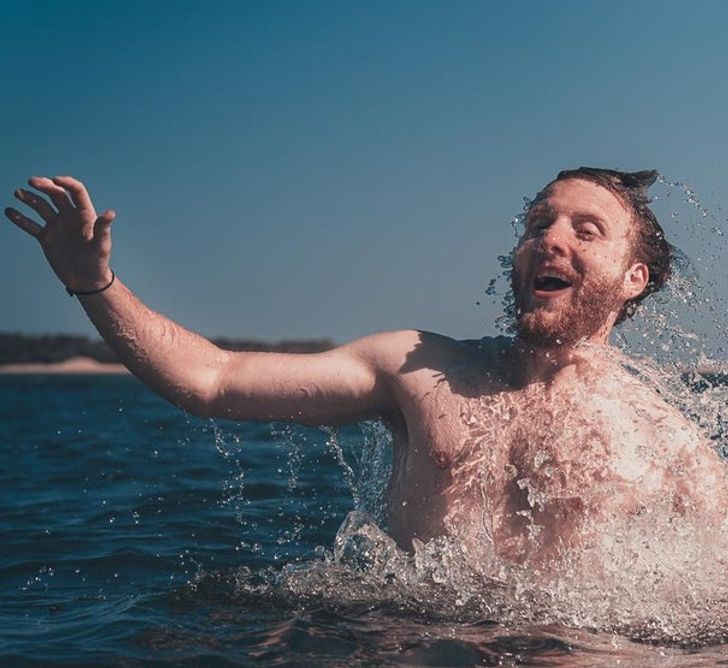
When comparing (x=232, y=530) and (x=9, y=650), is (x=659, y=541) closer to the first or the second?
(x=9, y=650)

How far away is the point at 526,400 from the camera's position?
4.23m

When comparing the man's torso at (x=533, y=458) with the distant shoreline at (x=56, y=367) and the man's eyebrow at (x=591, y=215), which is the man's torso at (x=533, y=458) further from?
the distant shoreline at (x=56, y=367)

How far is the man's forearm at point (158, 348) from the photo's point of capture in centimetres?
387

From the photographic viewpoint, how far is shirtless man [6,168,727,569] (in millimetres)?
4047

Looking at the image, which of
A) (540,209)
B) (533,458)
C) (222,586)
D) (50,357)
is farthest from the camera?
(50,357)

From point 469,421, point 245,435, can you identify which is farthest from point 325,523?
point 245,435

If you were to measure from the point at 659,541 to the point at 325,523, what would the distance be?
310 centimetres

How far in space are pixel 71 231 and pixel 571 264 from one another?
1798 mm

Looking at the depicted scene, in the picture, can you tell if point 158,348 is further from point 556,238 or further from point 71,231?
point 556,238

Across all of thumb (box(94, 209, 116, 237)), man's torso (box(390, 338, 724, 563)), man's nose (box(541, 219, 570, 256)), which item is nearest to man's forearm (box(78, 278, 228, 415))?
thumb (box(94, 209, 116, 237))

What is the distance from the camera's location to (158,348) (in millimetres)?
3967

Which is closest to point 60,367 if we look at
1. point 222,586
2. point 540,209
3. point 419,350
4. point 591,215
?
point 222,586

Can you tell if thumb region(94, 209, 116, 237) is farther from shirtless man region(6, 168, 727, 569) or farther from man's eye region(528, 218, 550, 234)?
man's eye region(528, 218, 550, 234)

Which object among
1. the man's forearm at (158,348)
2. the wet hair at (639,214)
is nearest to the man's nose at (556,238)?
the wet hair at (639,214)
